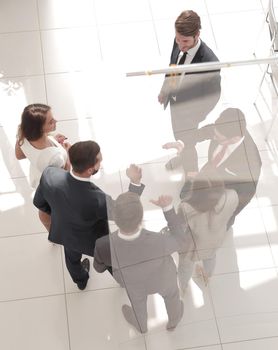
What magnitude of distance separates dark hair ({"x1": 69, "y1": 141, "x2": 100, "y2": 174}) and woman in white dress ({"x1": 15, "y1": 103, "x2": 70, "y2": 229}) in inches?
14.5

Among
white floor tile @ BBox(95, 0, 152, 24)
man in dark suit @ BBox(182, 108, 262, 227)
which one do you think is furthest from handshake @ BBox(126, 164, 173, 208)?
white floor tile @ BBox(95, 0, 152, 24)

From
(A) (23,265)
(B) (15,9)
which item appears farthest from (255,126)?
(B) (15,9)

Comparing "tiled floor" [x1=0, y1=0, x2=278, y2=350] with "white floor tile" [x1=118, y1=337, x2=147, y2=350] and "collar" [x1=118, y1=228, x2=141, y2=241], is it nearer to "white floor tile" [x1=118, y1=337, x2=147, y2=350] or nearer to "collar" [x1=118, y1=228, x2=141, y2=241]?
"white floor tile" [x1=118, y1=337, x2=147, y2=350]

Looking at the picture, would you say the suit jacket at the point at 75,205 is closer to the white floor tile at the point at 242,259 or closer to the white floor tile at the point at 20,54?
the white floor tile at the point at 242,259

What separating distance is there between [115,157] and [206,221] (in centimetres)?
86

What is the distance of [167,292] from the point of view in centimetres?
285

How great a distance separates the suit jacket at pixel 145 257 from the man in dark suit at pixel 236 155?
1.35ft

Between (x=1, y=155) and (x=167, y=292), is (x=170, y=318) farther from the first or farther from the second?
(x=1, y=155)

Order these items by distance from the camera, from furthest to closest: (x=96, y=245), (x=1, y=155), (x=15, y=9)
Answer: (x=15, y=9), (x=1, y=155), (x=96, y=245)

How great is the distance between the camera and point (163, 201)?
2.91m

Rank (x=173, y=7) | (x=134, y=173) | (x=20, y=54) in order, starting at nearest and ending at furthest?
(x=134, y=173)
(x=20, y=54)
(x=173, y=7)

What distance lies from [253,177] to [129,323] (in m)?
1.16

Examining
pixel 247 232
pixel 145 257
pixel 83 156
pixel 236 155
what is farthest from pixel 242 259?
pixel 83 156

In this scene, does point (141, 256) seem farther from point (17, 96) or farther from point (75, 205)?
point (17, 96)
